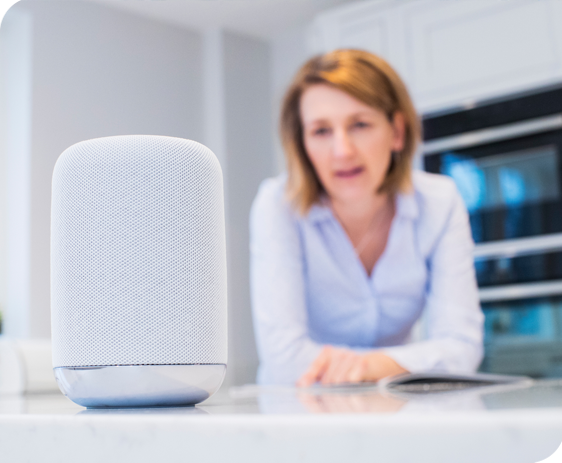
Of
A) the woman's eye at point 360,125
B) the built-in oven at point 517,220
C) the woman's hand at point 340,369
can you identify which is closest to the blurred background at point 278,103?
the built-in oven at point 517,220

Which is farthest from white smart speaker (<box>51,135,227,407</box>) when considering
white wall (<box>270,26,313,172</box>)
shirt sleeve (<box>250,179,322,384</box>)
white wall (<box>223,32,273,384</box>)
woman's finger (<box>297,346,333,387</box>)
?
white wall (<box>270,26,313,172</box>)

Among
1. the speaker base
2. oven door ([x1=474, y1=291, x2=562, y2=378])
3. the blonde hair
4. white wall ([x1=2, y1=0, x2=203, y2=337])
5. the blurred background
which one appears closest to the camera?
the speaker base

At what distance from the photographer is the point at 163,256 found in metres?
0.28

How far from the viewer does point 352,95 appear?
1162 mm

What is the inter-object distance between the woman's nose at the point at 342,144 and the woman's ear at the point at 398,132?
15 centimetres

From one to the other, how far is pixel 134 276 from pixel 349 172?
947 millimetres

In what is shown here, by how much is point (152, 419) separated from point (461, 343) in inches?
39.8

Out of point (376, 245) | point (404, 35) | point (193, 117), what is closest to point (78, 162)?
point (376, 245)

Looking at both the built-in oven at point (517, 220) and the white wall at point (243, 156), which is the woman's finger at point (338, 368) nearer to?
the built-in oven at point (517, 220)

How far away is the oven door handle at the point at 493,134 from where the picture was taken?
7.06 feet

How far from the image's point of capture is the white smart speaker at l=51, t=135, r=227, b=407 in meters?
0.28

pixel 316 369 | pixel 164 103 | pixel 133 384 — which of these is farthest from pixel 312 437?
pixel 164 103

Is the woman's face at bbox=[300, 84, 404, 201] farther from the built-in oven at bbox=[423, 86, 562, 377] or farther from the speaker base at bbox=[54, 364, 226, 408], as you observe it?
the built-in oven at bbox=[423, 86, 562, 377]

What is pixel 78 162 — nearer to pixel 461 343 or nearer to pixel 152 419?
pixel 152 419
